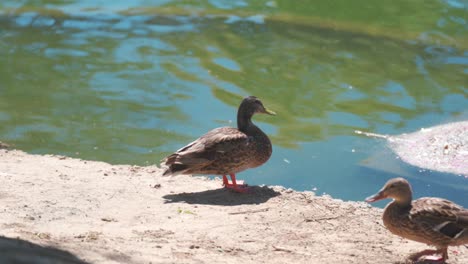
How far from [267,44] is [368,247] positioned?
26.3 ft

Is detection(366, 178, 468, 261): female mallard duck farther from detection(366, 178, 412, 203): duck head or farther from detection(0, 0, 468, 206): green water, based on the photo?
detection(0, 0, 468, 206): green water

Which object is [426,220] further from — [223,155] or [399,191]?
[223,155]

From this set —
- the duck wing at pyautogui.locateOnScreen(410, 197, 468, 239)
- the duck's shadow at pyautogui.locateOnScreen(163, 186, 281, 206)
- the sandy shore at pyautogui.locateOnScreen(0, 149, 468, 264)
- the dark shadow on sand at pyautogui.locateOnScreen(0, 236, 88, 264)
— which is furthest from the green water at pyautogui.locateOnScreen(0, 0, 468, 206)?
the dark shadow on sand at pyautogui.locateOnScreen(0, 236, 88, 264)

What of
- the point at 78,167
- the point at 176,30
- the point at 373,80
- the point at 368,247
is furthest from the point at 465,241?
the point at 176,30

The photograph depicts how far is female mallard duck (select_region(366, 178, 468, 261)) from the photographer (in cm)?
589

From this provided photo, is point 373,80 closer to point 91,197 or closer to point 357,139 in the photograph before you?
point 357,139

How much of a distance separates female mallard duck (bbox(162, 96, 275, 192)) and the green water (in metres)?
1.21

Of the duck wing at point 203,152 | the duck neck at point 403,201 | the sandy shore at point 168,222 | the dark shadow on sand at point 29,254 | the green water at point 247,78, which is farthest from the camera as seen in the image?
the green water at point 247,78

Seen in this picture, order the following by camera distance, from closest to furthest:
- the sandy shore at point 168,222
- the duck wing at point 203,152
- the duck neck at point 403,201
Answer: the sandy shore at point 168,222 → the duck neck at point 403,201 → the duck wing at point 203,152

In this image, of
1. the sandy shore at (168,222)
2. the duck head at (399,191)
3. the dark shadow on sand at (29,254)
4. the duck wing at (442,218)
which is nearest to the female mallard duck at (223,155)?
the sandy shore at (168,222)

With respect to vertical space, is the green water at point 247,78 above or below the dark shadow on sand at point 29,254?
below

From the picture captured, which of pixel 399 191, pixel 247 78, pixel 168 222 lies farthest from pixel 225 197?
pixel 247 78

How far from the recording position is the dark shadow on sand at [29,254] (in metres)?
4.61

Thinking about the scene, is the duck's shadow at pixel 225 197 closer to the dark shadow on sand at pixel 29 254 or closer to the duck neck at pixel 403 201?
the duck neck at pixel 403 201
